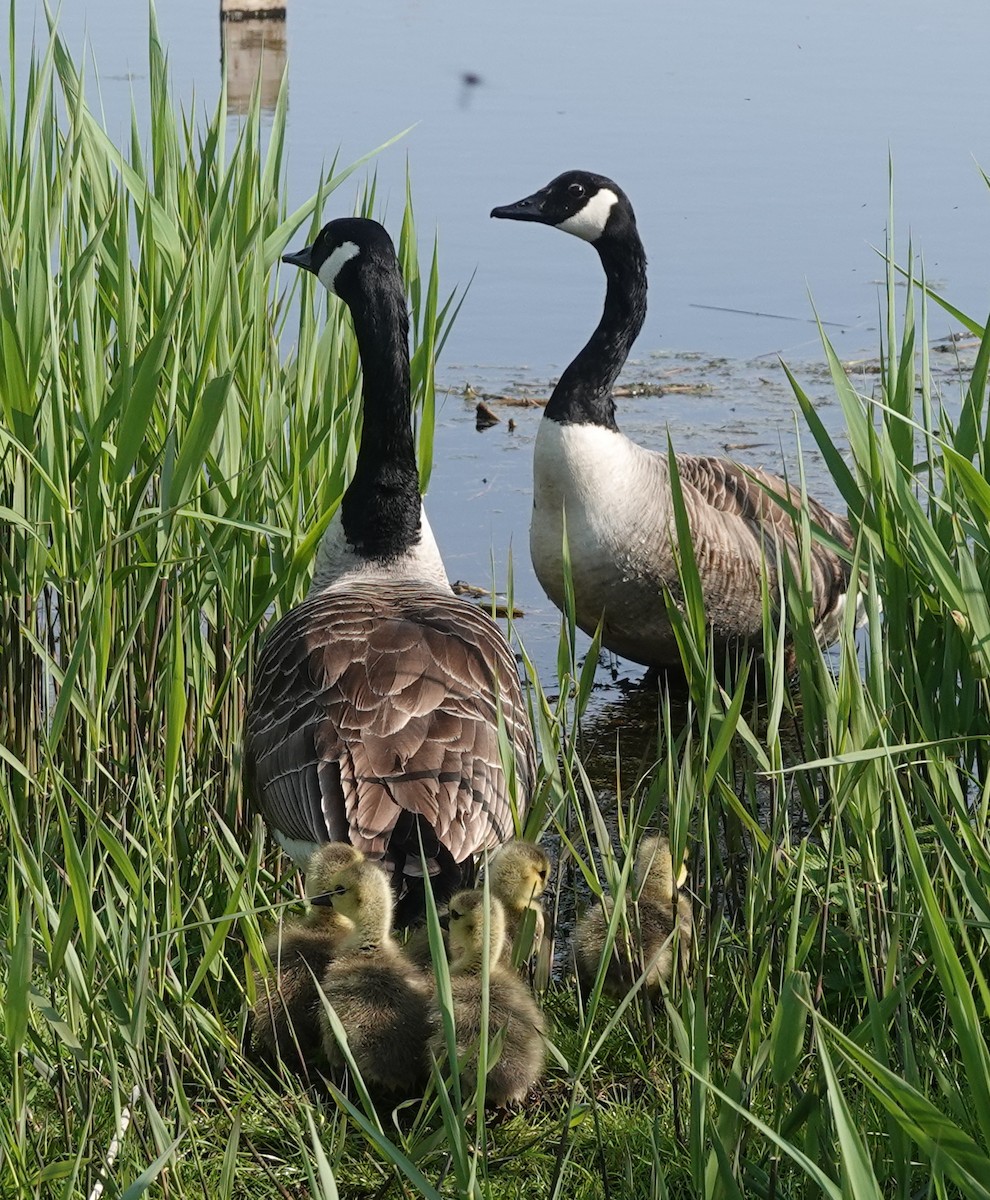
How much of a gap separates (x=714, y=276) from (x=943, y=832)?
299 inches

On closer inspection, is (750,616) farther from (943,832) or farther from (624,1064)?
(943,832)

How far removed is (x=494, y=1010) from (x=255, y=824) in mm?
932

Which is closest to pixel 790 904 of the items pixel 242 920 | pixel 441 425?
pixel 242 920

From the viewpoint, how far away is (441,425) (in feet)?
24.5

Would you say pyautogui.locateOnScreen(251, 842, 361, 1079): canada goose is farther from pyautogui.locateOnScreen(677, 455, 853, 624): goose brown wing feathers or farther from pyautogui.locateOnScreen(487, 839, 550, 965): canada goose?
pyautogui.locateOnScreen(677, 455, 853, 624): goose brown wing feathers

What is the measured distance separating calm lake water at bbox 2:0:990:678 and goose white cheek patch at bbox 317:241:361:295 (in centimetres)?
194

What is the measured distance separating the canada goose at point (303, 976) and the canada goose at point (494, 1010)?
24 centimetres

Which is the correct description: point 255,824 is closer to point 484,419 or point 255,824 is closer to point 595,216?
point 595,216

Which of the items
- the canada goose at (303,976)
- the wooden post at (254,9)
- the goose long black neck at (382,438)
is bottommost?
the canada goose at (303,976)

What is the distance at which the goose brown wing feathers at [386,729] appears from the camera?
2.92 metres

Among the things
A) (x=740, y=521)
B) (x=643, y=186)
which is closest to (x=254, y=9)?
(x=643, y=186)

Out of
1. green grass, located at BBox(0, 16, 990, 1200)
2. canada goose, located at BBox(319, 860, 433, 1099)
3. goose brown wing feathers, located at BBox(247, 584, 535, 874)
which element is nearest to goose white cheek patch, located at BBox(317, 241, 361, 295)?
green grass, located at BBox(0, 16, 990, 1200)

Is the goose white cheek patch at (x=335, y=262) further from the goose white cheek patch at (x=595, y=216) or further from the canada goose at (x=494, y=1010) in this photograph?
the goose white cheek patch at (x=595, y=216)

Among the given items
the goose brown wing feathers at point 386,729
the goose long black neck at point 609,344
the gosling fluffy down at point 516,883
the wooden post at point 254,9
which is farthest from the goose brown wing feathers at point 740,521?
the wooden post at point 254,9
